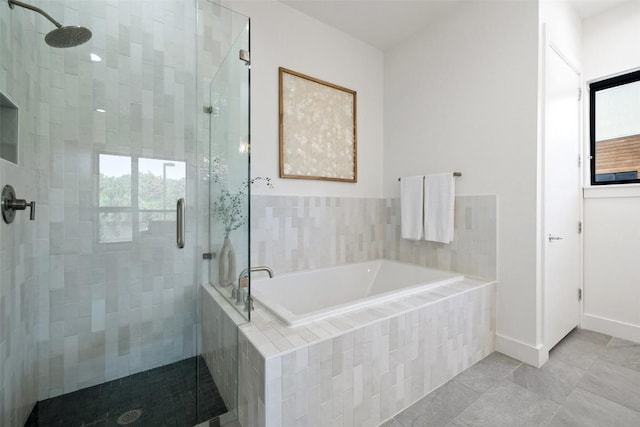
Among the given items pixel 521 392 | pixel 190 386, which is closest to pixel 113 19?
pixel 190 386

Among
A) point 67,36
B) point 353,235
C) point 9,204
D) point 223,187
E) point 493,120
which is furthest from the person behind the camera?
point 353,235

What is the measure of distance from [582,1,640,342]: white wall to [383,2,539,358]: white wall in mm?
1003

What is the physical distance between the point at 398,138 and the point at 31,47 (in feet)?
8.78

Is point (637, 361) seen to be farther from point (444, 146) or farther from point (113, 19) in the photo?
point (113, 19)

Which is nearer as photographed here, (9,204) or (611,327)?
(9,204)

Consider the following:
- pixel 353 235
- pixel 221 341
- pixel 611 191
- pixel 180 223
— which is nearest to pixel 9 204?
pixel 180 223

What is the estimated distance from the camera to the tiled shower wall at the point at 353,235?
7.15 feet

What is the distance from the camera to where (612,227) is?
231 cm

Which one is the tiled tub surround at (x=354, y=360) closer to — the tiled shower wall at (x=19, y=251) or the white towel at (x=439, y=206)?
the white towel at (x=439, y=206)

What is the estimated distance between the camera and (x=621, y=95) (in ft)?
7.64

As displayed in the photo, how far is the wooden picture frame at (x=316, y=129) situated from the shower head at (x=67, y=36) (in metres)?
1.22

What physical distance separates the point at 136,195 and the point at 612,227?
364cm

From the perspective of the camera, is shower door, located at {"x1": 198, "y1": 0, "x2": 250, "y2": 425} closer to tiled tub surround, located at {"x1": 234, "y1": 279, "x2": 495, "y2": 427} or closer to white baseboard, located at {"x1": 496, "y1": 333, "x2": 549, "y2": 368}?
tiled tub surround, located at {"x1": 234, "y1": 279, "x2": 495, "y2": 427}

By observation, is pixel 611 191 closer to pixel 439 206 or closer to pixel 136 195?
pixel 439 206
